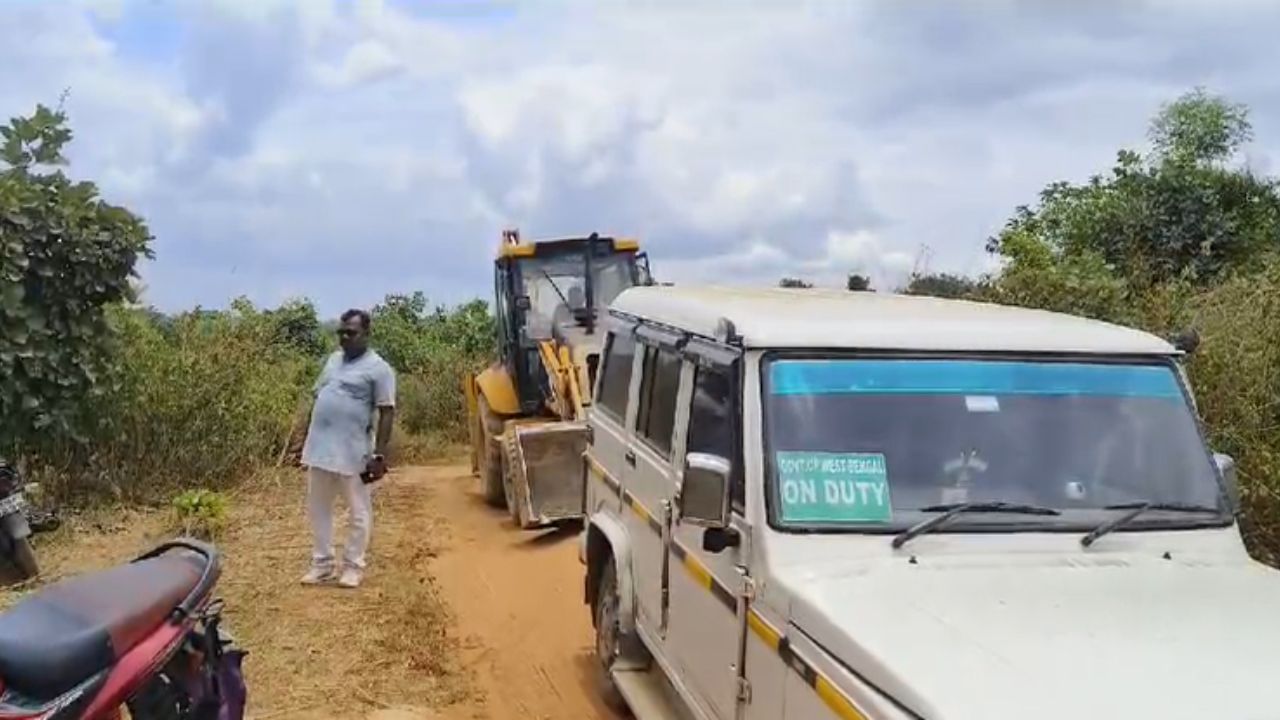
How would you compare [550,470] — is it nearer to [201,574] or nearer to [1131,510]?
[201,574]

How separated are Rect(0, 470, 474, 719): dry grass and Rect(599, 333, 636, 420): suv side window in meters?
1.72

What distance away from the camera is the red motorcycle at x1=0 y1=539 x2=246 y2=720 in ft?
11.8

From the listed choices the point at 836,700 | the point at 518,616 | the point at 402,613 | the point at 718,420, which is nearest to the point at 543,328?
the point at 518,616

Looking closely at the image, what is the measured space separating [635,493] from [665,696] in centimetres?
92

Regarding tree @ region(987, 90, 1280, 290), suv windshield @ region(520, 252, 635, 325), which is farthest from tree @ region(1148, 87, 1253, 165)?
suv windshield @ region(520, 252, 635, 325)

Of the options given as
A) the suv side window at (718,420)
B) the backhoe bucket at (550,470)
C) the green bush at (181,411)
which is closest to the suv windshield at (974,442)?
the suv side window at (718,420)

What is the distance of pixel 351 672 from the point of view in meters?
6.97

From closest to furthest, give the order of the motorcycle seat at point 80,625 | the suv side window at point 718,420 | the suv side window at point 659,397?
the motorcycle seat at point 80,625, the suv side window at point 718,420, the suv side window at point 659,397

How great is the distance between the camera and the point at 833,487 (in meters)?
4.05

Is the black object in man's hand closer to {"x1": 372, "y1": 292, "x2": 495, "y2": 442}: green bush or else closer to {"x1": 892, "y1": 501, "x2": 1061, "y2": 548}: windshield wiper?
{"x1": 892, "y1": 501, "x2": 1061, "y2": 548}: windshield wiper

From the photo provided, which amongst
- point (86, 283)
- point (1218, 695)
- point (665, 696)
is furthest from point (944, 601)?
point (86, 283)

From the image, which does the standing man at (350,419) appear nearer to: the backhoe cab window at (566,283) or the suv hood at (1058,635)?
the backhoe cab window at (566,283)

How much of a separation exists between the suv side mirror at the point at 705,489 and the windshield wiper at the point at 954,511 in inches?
21.8

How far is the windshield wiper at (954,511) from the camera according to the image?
12.8 feet
